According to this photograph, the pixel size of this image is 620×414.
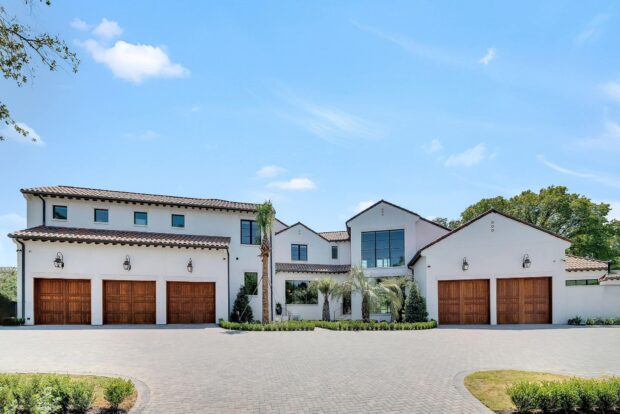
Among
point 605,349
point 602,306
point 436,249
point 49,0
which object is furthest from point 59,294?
point 602,306

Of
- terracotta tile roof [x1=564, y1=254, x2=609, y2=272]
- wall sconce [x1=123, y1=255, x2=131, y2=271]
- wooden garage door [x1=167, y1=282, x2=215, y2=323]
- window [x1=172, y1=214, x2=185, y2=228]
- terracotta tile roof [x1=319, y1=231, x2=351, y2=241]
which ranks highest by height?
window [x1=172, y1=214, x2=185, y2=228]

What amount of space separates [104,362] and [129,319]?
41.7ft

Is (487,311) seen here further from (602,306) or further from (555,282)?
(602,306)

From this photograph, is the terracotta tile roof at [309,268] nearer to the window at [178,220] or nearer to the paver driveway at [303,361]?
the window at [178,220]

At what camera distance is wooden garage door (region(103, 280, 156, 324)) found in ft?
76.3

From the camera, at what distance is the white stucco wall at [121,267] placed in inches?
862

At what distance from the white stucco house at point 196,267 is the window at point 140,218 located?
60mm

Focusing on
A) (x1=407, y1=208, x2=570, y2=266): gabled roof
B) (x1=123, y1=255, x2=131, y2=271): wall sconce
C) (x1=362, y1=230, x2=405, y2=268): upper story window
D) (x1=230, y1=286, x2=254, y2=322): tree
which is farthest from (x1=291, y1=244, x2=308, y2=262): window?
(x1=123, y1=255, x2=131, y2=271): wall sconce

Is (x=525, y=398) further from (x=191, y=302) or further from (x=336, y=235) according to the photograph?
(x=336, y=235)

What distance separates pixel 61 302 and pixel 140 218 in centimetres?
643

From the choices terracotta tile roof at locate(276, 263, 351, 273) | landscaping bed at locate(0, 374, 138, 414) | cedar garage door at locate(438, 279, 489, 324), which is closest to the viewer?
landscaping bed at locate(0, 374, 138, 414)

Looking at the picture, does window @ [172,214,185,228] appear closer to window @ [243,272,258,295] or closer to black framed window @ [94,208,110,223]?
black framed window @ [94,208,110,223]

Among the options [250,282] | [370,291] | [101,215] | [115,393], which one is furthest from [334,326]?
[115,393]

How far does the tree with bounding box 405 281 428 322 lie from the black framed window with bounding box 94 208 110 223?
752 inches
